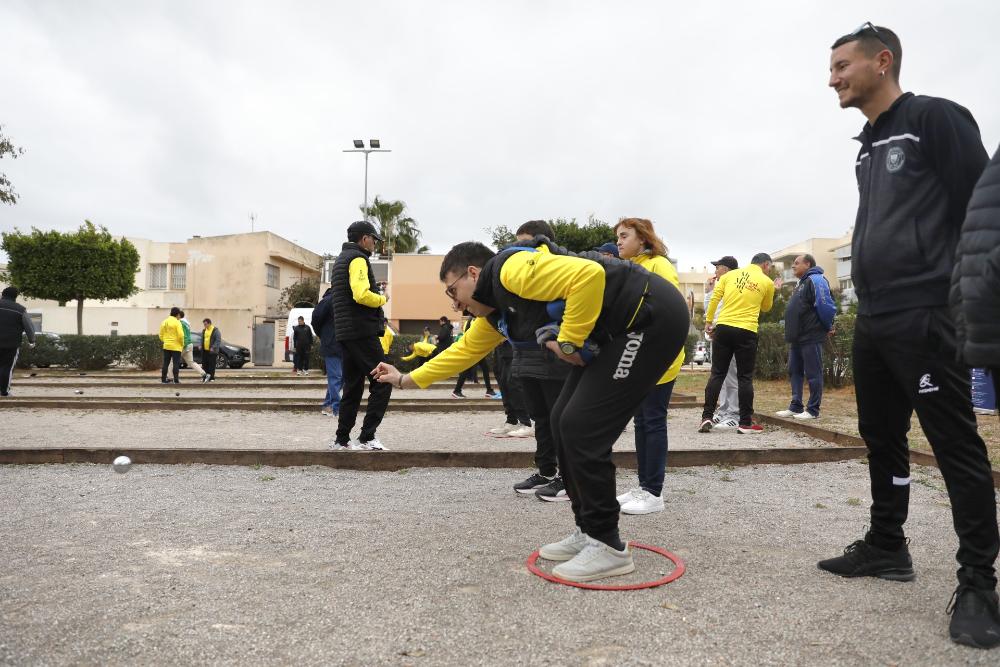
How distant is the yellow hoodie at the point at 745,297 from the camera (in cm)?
785

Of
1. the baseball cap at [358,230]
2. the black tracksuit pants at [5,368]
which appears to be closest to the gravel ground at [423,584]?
the baseball cap at [358,230]

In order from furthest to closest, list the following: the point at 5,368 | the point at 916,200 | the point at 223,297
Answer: the point at 223,297 < the point at 5,368 < the point at 916,200

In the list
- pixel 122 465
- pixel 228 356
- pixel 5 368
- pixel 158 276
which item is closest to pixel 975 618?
pixel 122 465

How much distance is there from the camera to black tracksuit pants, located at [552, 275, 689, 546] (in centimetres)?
320

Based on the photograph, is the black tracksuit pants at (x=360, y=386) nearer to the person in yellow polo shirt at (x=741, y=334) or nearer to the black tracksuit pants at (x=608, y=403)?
the black tracksuit pants at (x=608, y=403)

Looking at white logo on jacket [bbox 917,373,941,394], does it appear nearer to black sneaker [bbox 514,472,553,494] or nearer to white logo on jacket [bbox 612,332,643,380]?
white logo on jacket [bbox 612,332,643,380]

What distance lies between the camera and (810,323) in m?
8.93

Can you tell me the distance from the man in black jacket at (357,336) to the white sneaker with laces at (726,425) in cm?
390

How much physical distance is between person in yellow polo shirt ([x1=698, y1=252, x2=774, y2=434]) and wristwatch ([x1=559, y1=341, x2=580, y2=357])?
5.12 m

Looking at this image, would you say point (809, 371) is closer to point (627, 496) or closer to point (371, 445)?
point (627, 496)

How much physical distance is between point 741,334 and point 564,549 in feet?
16.8

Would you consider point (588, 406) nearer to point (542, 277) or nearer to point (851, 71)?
point (542, 277)

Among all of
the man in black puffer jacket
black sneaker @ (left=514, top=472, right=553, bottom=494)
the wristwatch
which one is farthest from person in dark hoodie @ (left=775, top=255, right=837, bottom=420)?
the man in black puffer jacket

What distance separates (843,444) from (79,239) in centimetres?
3829
